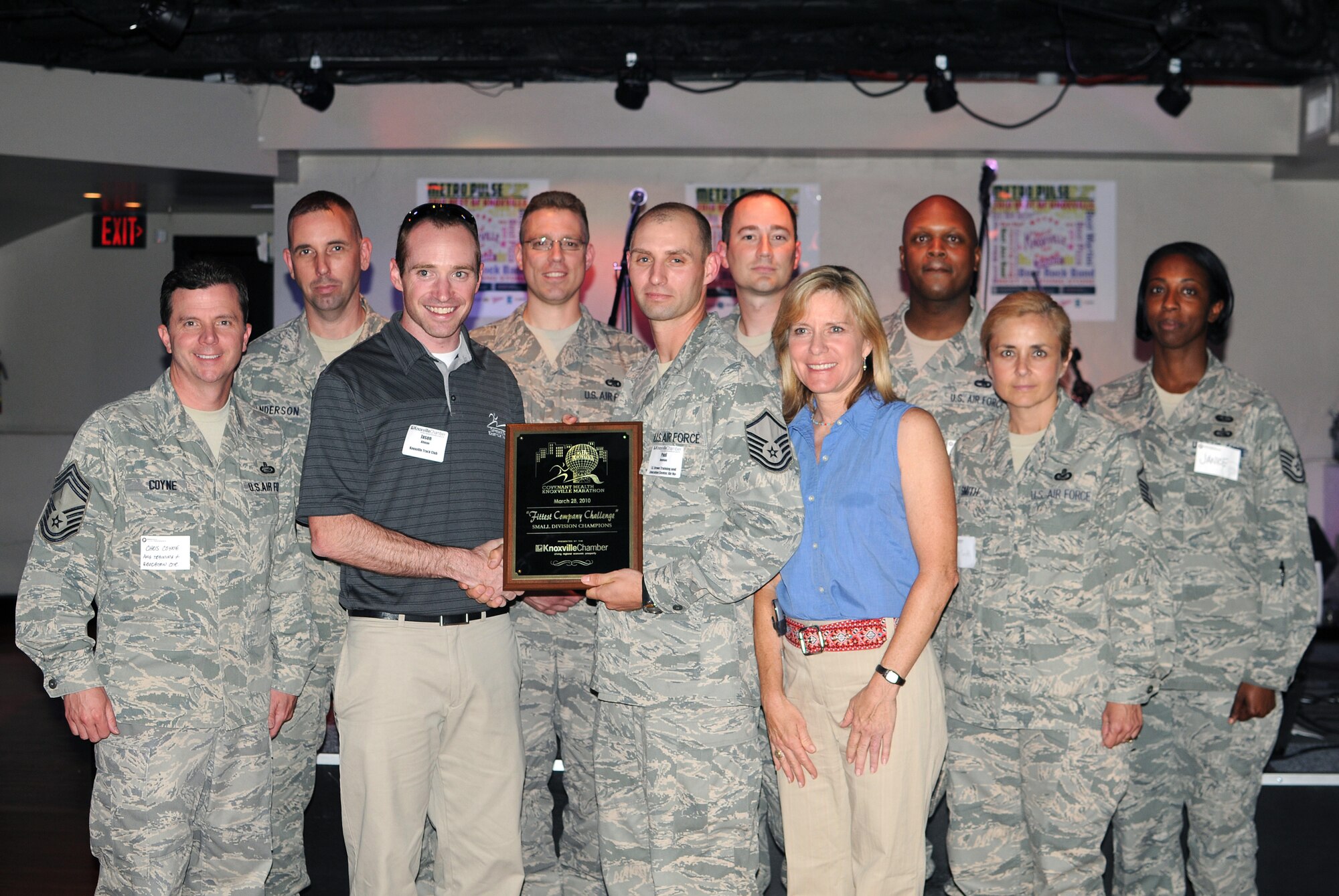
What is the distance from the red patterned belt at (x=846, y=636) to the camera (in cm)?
257

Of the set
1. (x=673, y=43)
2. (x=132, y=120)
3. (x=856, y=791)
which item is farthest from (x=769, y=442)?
(x=132, y=120)

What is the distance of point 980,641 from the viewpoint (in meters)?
3.06

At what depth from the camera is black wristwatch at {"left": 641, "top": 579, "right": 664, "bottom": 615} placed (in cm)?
268

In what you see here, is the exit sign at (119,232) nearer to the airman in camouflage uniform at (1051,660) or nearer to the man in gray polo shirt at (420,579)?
the man in gray polo shirt at (420,579)

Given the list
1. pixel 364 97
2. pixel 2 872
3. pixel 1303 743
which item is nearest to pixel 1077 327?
pixel 1303 743

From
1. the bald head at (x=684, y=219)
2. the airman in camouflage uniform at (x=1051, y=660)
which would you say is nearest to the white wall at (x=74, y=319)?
the bald head at (x=684, y=219)

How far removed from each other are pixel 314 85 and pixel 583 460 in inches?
177

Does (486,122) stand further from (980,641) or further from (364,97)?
(980,641)

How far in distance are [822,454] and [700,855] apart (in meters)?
1.06

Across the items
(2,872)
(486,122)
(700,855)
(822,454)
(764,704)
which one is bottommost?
(2,872)

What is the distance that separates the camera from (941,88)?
608 cm

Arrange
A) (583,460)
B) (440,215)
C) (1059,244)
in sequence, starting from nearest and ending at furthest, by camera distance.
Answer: (583,460)
(440,215)
(1059,244)

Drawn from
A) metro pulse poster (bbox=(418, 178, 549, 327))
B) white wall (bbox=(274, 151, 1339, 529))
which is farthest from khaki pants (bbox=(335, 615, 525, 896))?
white wall (bbox=(274, 151, 1339, 529))

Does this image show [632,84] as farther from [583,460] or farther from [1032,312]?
[583,460]
